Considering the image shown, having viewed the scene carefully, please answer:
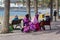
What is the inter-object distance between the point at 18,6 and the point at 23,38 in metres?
108

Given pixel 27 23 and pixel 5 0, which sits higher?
pixel 5 0

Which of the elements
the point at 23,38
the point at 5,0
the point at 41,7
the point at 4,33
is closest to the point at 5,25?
the point at 4,33

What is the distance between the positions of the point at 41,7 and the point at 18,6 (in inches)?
479

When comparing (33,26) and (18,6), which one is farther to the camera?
(18,6)

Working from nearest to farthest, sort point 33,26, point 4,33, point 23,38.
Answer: point 23,38, point 4,33, point 33,26

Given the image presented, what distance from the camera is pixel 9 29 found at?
16.4m

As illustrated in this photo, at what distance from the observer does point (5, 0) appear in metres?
15.9

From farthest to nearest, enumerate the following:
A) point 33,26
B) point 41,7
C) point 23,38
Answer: point 41,7, point 33,26, point 23,38

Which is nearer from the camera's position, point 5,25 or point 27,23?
point 5,25

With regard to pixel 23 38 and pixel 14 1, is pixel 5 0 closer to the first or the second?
pixel 23 38

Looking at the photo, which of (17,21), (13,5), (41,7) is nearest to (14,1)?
(13,5)

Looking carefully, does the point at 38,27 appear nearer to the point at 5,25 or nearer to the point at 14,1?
the point at 5,25

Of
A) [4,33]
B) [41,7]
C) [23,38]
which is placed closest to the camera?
[23,38]

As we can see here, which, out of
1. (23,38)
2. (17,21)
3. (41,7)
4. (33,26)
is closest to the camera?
(23,38)
